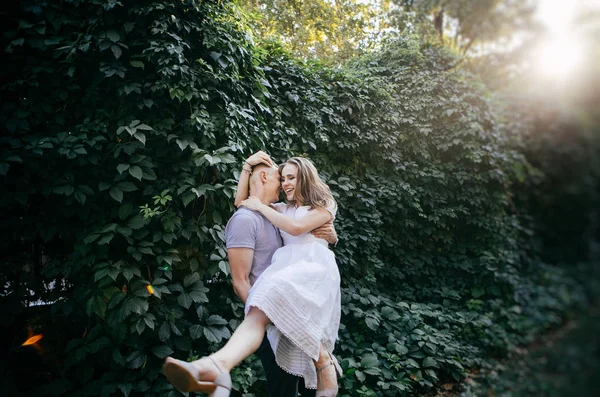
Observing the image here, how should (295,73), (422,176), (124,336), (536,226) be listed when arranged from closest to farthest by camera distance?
1. (536,226)
2. (124,336)
3. (295,73)
4. (422,176)

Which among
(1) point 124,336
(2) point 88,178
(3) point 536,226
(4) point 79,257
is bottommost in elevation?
(1) point 124,336

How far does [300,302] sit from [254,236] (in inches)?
21.0

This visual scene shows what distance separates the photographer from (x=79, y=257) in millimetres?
2262

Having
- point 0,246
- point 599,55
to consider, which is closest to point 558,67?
point 599,55

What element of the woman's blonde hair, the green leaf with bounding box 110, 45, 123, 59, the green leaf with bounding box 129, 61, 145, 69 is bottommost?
the woman's blonde hair

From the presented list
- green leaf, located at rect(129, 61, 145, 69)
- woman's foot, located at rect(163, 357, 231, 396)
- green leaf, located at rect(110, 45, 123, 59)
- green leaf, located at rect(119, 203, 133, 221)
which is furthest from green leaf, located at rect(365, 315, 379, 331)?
green leaf, located at rect(110, 45, 123, 59)

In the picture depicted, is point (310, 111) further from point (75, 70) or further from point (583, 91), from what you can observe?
point (583, 91)

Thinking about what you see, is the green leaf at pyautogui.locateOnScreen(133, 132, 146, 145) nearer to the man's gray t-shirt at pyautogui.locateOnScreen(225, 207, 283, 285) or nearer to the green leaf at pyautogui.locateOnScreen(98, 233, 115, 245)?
the green leaf at pyautogui.locateOnScreen(98, 233, 115, 245)

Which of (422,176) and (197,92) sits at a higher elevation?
(197,92)

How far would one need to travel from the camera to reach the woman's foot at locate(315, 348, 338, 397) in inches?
82.4

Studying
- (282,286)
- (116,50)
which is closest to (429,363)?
(282,286)

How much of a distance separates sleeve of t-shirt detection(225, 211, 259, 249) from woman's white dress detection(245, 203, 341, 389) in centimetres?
18

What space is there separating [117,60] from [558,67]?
250 cm

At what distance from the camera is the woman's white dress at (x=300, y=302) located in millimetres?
1818
